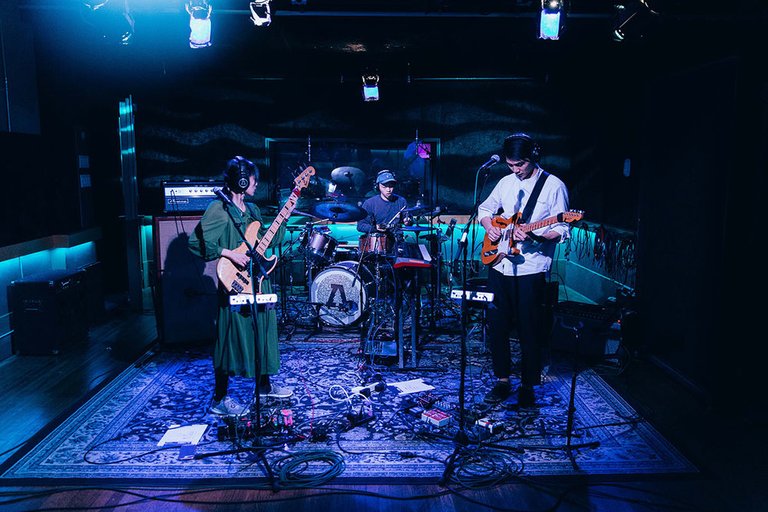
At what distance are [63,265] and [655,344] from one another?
21.8 feet

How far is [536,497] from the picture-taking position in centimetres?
308

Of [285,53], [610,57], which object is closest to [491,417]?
[610,57]

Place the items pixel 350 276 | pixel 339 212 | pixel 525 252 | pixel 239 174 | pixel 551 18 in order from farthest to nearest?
pixel 339 212 → pixel 350 276 → pixel 551 18 → pixel 525 252 → pixel 239 174

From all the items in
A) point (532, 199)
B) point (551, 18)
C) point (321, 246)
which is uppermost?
point (551, 18)

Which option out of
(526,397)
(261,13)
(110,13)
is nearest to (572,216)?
(526,397)

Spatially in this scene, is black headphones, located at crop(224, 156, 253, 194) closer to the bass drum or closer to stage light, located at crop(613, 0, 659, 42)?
the bass drum

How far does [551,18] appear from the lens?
501cm

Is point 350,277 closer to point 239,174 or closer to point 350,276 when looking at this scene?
point 350,276

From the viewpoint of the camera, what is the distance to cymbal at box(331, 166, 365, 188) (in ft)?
29.1

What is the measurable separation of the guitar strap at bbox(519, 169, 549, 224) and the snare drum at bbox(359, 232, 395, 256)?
79.5 inches

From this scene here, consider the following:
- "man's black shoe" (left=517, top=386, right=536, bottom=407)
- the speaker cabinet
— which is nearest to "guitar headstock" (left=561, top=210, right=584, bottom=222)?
"man's black shoe" (left=517, top=386, right=536, bottom=407)

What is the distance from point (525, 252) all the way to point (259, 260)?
1915 mm

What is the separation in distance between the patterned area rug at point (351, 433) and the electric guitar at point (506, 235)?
118cm

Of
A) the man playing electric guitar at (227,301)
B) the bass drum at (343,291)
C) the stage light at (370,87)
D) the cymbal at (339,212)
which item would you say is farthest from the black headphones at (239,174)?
the stage light at (370,87)
